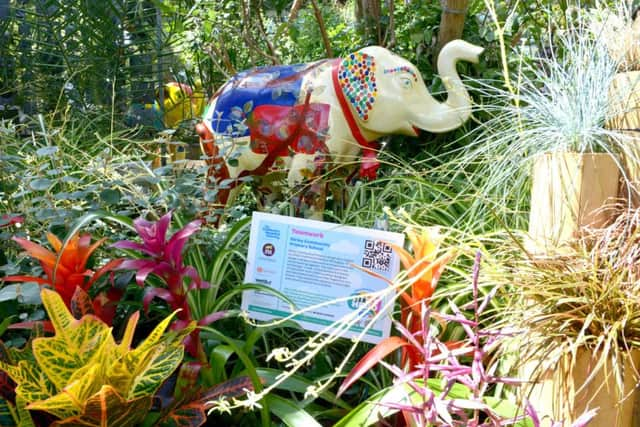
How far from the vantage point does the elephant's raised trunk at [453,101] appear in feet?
6.63

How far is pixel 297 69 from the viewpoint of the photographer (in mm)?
2197

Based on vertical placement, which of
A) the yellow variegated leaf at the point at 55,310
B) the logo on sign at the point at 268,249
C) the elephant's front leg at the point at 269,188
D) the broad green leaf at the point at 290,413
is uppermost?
the elephant's front leg at the point at 269,188

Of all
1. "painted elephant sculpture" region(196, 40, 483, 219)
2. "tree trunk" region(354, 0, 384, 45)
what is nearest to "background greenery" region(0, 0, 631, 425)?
"tree trunk" region(354, 0, 384, 45)

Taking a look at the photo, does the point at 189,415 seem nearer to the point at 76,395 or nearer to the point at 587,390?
the point at 76,395

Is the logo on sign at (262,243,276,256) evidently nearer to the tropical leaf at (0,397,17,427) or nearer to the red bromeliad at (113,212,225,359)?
the red bromeliad at (113,212,225,359)

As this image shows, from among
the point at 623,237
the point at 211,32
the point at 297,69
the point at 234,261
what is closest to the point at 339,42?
the point at 211,32

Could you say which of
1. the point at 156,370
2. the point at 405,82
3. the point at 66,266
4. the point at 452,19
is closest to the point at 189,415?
the point at 156,370

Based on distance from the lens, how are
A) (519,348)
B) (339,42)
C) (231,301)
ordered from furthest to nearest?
(339,42)
(231,301)
(519,348)

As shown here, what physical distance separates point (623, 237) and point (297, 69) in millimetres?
1417

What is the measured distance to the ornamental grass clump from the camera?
0.95 meters

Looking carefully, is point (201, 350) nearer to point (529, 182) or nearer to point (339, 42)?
point (529, 182)

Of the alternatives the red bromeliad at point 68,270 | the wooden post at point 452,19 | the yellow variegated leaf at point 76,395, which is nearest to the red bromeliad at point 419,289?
the yellow variegated leaf at point 76,395

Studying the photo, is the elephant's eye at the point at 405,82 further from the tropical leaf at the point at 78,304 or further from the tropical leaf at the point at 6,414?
the tropical leaf at the point at 6,414

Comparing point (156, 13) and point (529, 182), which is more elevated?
point (156, 13)
